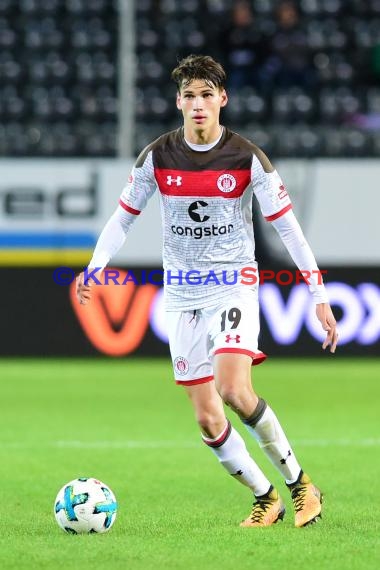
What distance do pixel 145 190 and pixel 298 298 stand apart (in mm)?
9122

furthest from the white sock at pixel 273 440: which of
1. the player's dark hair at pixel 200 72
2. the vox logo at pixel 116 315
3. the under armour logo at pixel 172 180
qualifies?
the vox logo at pixel 116 315

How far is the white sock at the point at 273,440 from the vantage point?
19.4ft

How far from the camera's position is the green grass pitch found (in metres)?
5.25

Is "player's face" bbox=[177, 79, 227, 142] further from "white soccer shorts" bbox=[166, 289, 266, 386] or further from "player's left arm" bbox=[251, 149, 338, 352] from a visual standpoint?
"white soccer shorts" bbox=[166, 289, 266, 386]

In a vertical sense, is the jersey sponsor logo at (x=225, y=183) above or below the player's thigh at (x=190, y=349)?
above

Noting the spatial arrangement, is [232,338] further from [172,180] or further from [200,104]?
[200,104]

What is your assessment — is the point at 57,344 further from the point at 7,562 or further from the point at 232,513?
the point at 7,562

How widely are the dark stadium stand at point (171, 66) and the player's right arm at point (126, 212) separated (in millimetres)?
10023

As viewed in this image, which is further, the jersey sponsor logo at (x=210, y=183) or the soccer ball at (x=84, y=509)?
the jersey sponsor logo at (x=210, y=183)

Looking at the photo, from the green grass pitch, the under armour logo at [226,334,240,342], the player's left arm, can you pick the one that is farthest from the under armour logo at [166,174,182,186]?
the green grass pitch

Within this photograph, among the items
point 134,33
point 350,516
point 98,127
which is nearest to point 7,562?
point 350,516

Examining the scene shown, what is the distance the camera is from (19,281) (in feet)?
51.0

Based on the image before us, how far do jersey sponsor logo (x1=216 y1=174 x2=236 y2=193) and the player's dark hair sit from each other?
0.43 meters

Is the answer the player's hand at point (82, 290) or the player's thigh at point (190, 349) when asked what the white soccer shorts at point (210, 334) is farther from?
the player's hand at point (82, 290)
